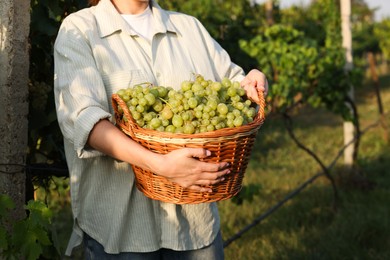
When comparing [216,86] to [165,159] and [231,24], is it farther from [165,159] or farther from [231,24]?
[231,24]

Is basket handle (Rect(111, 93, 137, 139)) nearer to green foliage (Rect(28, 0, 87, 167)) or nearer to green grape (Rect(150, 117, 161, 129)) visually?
green grape (Rect(150, 117, 161, 129))

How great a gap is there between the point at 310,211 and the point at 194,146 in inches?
172

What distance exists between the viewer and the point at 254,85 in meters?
2.07

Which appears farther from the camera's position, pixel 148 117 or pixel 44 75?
pixel 44 75

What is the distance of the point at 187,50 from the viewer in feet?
7.14

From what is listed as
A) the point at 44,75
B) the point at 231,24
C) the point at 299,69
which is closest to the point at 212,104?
the point at 44,75

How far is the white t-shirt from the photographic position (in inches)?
82.5

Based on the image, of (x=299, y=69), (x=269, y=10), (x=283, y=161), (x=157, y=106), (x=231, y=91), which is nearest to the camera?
(x=157, y=106)

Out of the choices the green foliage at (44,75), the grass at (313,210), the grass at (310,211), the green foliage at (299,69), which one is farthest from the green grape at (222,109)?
the green foliage at (299,69)

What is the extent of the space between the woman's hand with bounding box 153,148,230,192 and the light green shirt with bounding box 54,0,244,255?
0.29 metres

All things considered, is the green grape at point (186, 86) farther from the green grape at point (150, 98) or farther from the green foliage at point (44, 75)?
the green foliage at point (44, 75)

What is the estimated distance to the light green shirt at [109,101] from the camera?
1890 millimetres

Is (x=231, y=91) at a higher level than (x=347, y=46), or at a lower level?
→ higher

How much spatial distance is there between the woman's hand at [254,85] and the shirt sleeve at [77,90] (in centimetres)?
51
